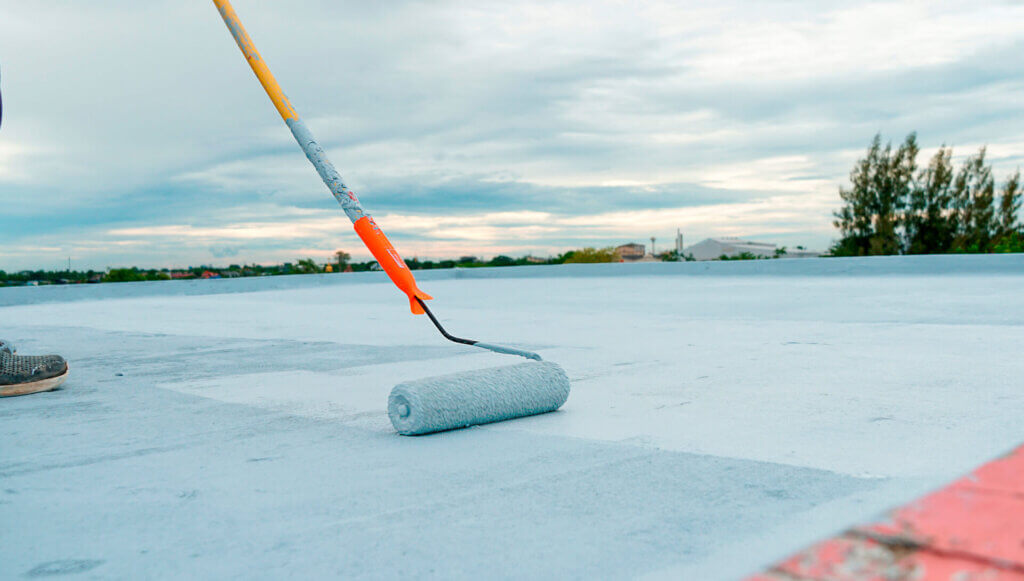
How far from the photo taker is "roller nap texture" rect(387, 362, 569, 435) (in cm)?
262

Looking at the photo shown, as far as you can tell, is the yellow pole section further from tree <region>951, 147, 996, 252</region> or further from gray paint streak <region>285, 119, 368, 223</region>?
tree <region>951, 147, 996, 252</region>

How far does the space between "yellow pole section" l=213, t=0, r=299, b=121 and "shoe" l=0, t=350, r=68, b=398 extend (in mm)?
1650

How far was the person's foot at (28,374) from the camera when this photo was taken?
3.66 m

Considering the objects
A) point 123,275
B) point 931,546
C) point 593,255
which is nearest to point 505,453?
point 931,546

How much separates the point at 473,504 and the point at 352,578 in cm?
47

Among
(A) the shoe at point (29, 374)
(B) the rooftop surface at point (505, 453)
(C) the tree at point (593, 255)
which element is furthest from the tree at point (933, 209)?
(A) the shoe at point (29, 374)

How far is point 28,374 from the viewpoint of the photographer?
368cm

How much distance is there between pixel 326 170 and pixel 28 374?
1688mm

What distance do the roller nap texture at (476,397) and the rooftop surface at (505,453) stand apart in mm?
56

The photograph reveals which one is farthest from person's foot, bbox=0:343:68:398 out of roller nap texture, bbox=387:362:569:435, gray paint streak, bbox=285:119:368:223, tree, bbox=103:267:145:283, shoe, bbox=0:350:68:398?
tree, bbox=103:267:145:283

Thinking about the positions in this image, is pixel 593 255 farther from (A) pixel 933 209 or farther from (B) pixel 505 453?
(B) pixel 505 453

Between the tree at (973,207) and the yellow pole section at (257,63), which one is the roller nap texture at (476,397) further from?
the tree at (973,207)

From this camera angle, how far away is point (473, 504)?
1.90m

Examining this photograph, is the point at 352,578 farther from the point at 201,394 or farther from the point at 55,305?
the point at 55,305
